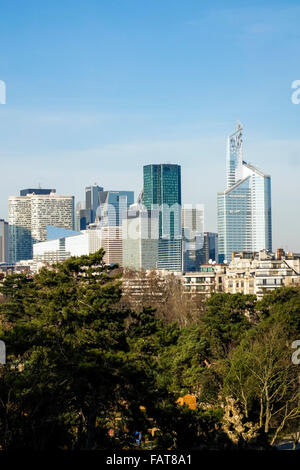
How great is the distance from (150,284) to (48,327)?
136 ft

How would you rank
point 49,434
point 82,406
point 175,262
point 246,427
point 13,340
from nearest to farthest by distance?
point 49,434 < point 82,406 < point 13,340 < point 246,427 < point 175,262

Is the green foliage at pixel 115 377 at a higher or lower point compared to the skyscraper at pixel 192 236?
lower

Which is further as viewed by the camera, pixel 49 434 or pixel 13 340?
pixel 13 340

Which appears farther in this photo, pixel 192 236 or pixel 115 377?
pixel 192 236

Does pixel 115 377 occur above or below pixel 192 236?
below

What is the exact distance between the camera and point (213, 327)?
3906 cm

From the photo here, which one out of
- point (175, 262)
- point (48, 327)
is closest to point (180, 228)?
point (175, 262)

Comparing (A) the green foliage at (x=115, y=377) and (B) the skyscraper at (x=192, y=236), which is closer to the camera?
(A) the green foliage at (x=115, y=377)

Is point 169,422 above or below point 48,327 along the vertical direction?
below

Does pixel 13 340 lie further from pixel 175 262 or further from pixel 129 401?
pixel 175 262

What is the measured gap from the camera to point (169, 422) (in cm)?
1969

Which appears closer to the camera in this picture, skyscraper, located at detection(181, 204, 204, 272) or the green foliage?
the green foliage

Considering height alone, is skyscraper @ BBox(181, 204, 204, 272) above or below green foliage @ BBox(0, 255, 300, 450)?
above
